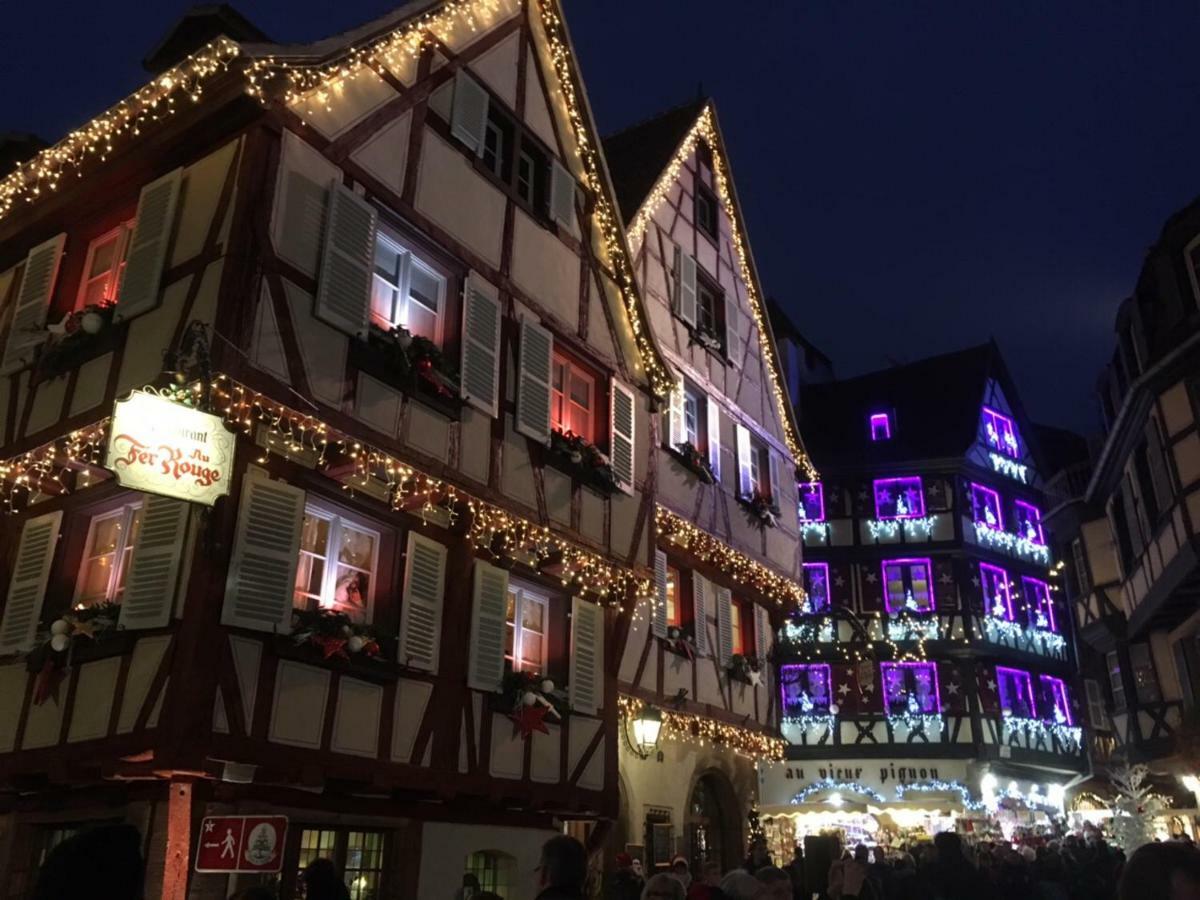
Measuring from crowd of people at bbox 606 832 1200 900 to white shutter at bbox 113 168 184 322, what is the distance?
256 inches

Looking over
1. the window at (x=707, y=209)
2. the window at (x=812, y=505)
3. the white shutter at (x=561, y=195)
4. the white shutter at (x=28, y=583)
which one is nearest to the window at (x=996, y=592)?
the window at (x=812, y=505)

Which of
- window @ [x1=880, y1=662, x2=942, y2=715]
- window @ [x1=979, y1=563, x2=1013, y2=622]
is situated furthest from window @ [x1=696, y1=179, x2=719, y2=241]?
window @ [x1=979, y1=563, x2=1013, y2=622]

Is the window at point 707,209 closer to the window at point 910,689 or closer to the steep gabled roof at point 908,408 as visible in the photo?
the steep gabled roof at point 908,408

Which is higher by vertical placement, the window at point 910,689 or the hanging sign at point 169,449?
the window at point 910,689

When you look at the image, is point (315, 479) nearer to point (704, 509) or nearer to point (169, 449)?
point (169, 449)

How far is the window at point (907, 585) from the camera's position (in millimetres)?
29953

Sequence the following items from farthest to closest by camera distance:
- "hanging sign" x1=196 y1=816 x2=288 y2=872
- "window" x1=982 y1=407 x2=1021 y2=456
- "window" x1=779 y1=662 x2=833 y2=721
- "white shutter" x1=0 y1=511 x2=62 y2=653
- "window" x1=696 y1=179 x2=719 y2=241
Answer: "window" x1=982 y1=407 x2=1021 y2=456, "window" x1=779 y1=662 x2=833 y2=721, "window" x1=696 y1=179 x2=719 y2=241, "white shutter" x1=0 y1=511 x2=62 y2=653, "hanging sign" x1=196 y1=816 x2=288 y2=872

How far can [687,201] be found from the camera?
1820 centimetres

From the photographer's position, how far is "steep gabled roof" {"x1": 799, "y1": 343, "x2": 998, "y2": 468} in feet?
103

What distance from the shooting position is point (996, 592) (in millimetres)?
30516

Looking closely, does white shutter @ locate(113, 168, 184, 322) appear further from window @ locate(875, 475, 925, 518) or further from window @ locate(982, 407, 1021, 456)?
window @ locate(982, 407, 1021, 456)

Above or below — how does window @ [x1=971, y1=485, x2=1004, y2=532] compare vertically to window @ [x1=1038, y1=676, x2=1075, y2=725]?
above

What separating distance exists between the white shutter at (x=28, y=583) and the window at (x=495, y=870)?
190 inches

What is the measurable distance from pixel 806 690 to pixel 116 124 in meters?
24.5
